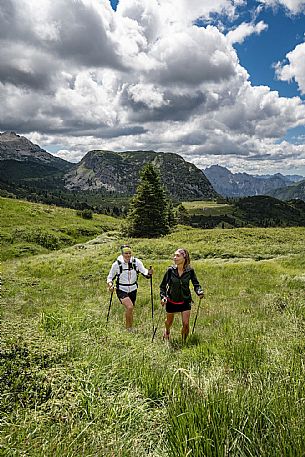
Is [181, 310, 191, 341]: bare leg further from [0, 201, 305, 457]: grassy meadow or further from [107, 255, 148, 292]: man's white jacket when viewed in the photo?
[107, 255, 148, 292]: man's white jacket

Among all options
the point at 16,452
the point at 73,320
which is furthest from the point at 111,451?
the point at 73,320

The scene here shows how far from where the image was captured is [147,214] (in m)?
53.3

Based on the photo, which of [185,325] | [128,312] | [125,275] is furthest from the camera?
[125,275]

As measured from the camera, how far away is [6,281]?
68.0 feet

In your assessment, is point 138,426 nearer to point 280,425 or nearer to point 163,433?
point 163,433

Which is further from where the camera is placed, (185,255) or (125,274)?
(125,274)

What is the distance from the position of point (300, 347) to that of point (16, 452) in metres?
4.24

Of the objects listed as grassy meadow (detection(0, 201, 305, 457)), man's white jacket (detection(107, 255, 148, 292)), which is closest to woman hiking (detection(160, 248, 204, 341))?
grassy meadow (detection(0, 201, 305, 457))

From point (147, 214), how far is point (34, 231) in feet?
56.1

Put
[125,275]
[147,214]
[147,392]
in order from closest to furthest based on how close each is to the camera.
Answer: [147,392]
[125,275]
[147,214]

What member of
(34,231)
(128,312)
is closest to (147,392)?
(128,312)

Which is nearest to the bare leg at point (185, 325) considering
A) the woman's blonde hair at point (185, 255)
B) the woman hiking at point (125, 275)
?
the woman's blonde hair at point (185, 255)

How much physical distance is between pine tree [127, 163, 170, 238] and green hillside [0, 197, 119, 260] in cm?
1050

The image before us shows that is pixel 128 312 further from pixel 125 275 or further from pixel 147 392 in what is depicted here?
pixel 147 392
